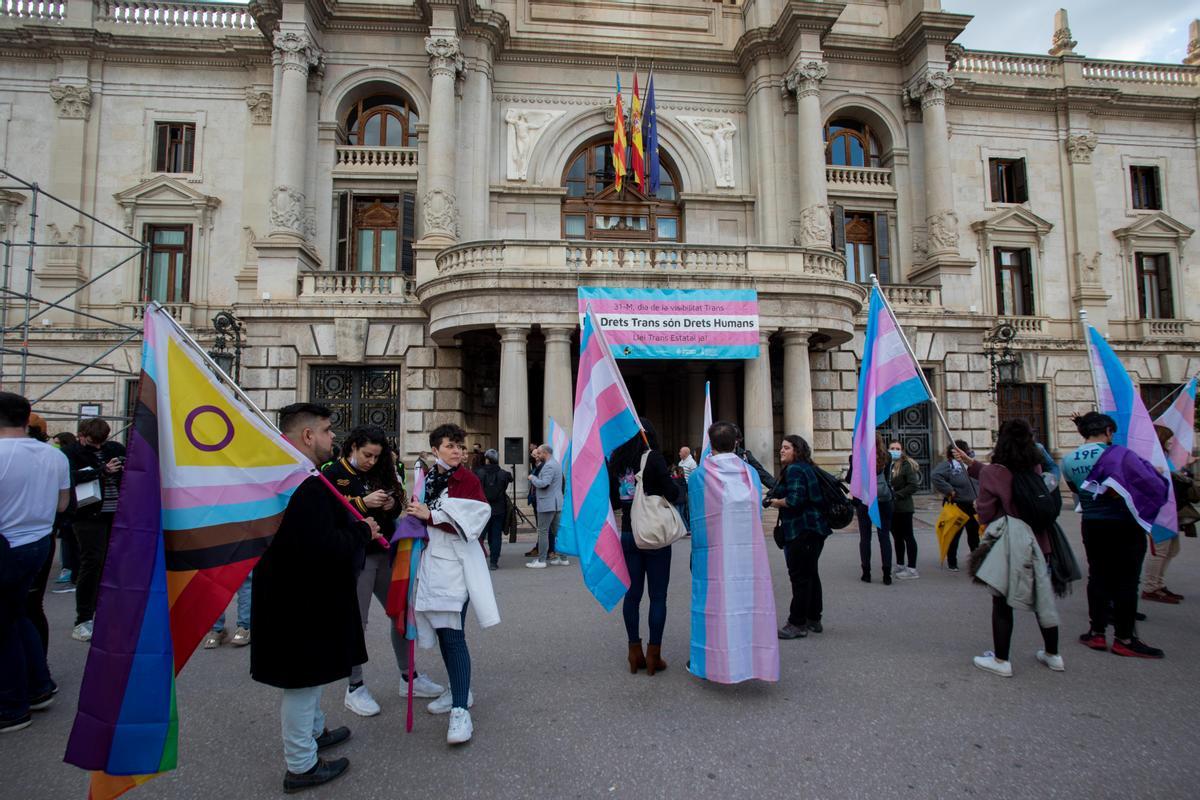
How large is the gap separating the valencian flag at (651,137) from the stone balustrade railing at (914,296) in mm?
7519

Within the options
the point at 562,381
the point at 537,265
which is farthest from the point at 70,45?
the point at 562,381

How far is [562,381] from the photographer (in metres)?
15.5

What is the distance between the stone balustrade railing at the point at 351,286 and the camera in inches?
711

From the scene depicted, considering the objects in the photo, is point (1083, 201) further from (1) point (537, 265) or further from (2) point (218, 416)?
(2) point (218, 416)

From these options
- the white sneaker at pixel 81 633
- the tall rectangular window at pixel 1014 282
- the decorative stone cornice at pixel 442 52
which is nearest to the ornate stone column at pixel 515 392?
the decorative stone cornice at pixel 442 52

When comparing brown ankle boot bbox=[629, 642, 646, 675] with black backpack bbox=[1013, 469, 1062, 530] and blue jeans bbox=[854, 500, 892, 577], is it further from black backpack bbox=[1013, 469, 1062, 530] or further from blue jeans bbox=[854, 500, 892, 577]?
blue jeans bbox=[854, 500, 892, 577]

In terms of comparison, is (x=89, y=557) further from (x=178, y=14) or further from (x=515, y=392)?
(x=178, y=14)

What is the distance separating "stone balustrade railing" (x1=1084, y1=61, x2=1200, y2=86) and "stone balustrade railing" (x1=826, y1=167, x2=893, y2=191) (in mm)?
10393

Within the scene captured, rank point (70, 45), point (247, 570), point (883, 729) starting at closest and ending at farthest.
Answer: point (247, 570) → point (883, 729) → point (70, 45)

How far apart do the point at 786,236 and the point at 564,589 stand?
1556 cm

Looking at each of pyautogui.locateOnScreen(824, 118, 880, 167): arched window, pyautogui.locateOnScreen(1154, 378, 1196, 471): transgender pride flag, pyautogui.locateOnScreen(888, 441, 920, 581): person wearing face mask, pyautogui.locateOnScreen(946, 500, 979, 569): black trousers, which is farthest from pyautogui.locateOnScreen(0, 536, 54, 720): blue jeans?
pyautogui.locateOnScreen(824, 118, 880, 167): arched window

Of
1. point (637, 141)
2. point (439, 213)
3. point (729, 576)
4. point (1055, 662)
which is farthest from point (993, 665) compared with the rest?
point (637, 141)

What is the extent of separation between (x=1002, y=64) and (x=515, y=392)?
22.1 m

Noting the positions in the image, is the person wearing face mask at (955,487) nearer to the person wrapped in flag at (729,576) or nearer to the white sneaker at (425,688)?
the person wrapped in flag at (729,576)
